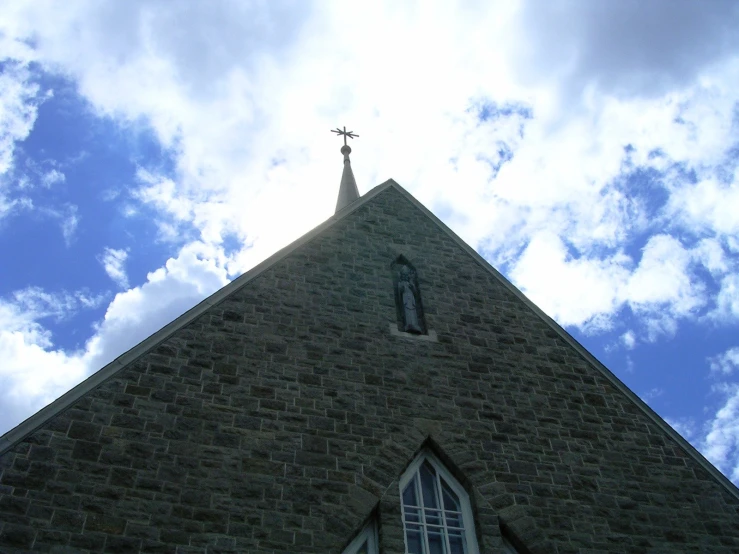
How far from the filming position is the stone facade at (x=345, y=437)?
7.79m

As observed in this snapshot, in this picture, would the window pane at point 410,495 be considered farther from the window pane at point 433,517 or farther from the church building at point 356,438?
the window pane at point 433,517

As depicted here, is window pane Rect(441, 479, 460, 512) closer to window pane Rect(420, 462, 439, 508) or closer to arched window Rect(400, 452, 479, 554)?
arched window Rect(400, 452, 479, 554)

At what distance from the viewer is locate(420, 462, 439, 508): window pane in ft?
29.8

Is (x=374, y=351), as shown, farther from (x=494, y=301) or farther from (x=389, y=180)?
(x=389, y=180)

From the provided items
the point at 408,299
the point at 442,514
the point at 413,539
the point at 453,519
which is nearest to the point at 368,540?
the point at 413,539

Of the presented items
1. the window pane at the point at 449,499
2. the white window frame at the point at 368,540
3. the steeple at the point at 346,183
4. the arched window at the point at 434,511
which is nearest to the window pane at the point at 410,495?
the arched window at the point at 434,511

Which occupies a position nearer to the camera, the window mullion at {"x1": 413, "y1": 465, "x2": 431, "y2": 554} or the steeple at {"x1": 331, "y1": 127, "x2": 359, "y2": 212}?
the window mullion at {"x1": 413, "y1": 465, "x2": 431, "y2": 554}

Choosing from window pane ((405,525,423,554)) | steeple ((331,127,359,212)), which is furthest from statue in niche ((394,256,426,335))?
steeple ((331,127,359,212))

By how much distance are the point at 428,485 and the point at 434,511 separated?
366 mm

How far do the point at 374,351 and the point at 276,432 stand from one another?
2027 mm

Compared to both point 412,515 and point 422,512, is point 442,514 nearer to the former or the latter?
point 422,512

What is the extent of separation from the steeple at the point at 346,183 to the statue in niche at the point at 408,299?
495 inches

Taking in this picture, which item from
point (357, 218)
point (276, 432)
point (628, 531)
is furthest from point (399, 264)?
point (628, 531)

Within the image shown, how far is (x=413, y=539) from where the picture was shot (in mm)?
8625
